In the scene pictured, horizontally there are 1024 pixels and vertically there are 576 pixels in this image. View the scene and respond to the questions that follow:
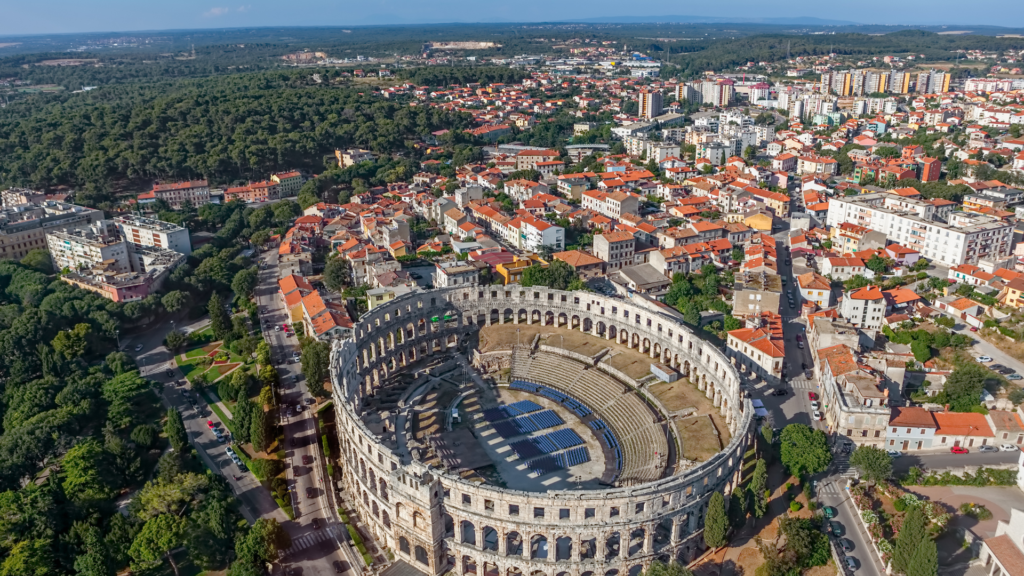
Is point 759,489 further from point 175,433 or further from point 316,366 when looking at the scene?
point 175,433

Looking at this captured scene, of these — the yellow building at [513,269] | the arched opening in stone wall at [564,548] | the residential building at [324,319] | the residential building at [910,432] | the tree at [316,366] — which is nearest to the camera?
the arched opening in stone wall at [564,548]

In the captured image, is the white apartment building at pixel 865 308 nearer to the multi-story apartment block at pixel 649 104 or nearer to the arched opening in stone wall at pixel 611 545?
the arched opening in stone wall at pixel 611 545

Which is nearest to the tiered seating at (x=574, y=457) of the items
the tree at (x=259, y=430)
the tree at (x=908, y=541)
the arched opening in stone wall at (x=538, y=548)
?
the arched opening in stone wall at (x=538, y=548)

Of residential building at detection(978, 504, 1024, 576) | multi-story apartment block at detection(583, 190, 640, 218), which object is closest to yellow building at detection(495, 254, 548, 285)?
multi-story apartment block at detection(583, 190, 640, 218)

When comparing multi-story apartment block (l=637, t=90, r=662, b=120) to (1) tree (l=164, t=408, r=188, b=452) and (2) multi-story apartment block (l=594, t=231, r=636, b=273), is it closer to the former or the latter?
(2) multi-story apartment block (l=594, t=231, r=636, b=273)

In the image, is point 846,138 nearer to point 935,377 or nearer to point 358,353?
point 935,377
